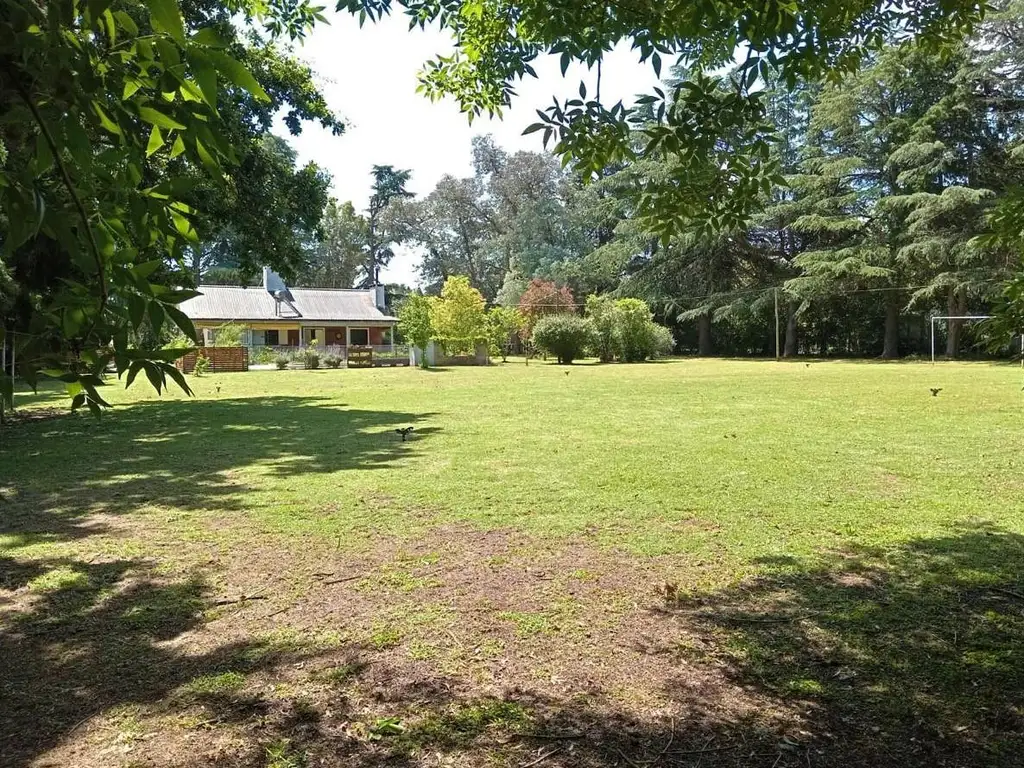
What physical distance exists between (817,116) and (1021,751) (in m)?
44.5

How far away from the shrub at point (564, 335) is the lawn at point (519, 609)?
28296 millimetres

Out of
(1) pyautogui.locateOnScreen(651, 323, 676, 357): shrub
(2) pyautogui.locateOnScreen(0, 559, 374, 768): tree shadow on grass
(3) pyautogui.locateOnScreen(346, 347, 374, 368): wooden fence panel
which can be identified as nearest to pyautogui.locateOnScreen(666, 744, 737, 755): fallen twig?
(2) pyautogui.locateOnScreen(0, 559, 374, 768): tree shadow on grass

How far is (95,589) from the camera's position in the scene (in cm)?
399

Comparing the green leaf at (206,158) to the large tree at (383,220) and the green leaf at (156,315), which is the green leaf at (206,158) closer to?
the green leaf at (156,315)

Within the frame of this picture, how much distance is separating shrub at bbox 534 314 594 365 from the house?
13.8 meters

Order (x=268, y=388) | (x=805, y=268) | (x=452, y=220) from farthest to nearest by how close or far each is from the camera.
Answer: (x=452, y=220)
(x=805, y=268)
(x=268, y=388)

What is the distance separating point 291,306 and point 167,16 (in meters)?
47.6

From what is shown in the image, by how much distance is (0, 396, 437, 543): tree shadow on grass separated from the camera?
6129 millimetres

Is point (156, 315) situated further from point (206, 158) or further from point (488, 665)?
point (488, 665)

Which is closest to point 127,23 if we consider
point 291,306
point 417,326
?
point 417,326

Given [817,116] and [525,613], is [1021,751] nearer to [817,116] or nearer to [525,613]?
[525,613]

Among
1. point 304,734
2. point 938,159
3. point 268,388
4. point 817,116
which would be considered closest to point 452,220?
point 817,116

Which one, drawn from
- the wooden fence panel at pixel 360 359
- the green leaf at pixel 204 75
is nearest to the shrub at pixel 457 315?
the wooden fence panel at pixel 360 359

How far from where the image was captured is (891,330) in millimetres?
39625
